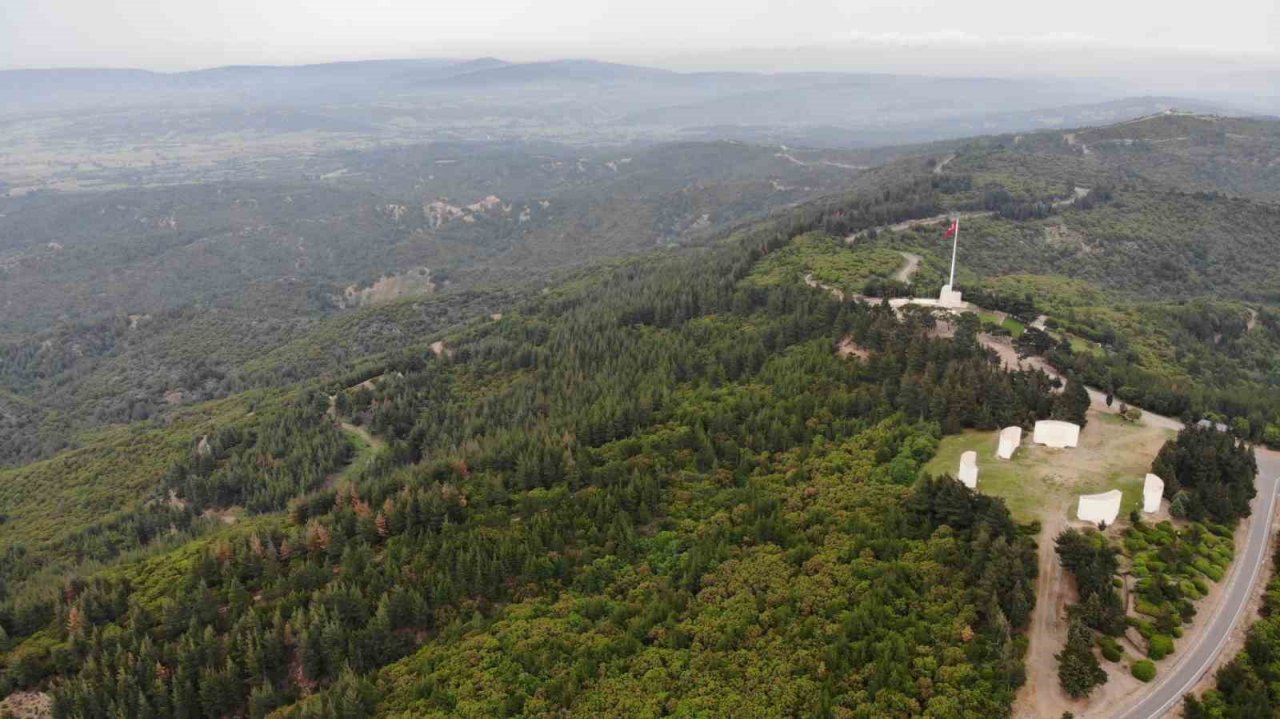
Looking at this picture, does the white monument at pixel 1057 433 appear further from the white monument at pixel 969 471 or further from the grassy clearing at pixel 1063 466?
the white monument at pixel 969 471

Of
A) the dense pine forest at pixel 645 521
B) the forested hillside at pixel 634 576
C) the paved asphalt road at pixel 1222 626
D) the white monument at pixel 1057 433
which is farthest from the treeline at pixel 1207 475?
the forested hillside at pixel 634 576

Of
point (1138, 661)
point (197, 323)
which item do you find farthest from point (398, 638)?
point (197, 323)

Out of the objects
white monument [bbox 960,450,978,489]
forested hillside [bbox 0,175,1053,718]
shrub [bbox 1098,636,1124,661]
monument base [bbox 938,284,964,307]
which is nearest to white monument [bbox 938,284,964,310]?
monument base [bbox 938,284,964,307]

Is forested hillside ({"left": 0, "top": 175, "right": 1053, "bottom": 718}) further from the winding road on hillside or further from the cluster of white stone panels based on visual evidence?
the cluster of white stone panels

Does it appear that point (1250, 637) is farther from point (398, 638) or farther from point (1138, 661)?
point (398, 638)

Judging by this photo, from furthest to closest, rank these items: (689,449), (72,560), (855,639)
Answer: (72,560) < (689,449) < (855,639)

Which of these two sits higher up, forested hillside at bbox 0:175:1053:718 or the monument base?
the monument base
